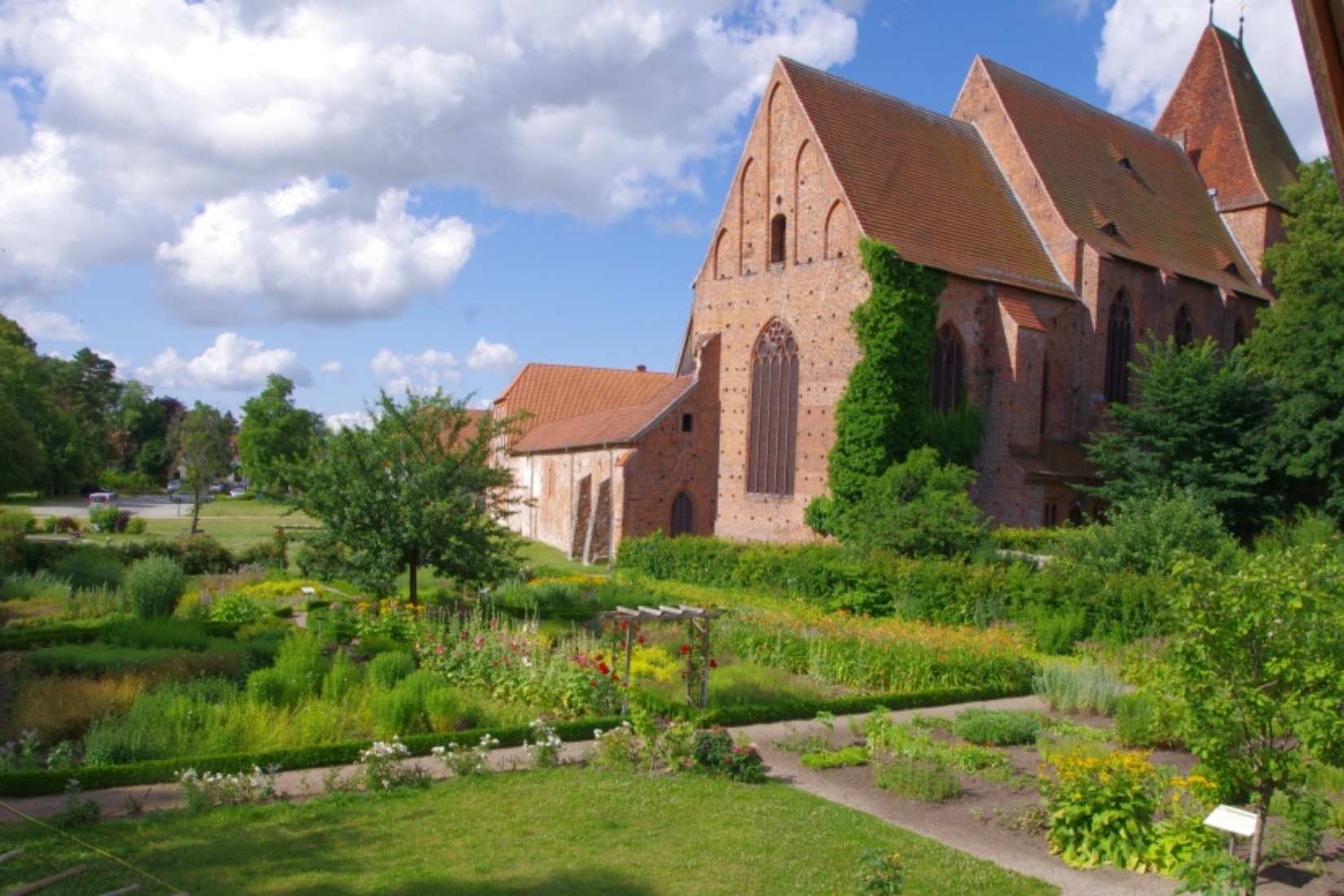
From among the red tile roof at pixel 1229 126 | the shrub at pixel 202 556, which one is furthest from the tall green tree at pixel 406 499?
the red tile roof at pixel 1229 126

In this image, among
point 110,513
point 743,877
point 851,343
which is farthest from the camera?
point 110,513

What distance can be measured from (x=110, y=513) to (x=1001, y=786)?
37.9 m

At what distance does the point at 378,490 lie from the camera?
1717cm

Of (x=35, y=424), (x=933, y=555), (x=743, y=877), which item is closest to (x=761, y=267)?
(x=933, y=555)

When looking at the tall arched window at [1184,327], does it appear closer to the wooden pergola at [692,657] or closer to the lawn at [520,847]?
the wooden pergola at [692,657]

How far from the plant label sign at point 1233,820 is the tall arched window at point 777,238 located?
2535 centimetres

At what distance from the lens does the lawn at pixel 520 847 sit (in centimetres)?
662

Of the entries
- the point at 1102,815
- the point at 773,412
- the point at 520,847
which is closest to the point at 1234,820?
Answer: the point at 1102,815

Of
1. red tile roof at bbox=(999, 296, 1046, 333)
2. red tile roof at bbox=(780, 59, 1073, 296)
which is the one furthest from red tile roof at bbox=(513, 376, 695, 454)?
red tile roof at bbox=(999, 296, 1046, 333)

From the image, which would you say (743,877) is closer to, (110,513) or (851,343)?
(851,343)

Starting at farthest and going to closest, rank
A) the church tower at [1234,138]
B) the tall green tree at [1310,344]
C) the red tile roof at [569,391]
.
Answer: the red tile roof at [569,391] < the church tower at [1234,138] < the tall green tree at [1310,344]

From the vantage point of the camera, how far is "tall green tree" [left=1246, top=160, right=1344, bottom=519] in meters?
26.0

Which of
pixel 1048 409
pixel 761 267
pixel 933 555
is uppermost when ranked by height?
pixel 761 267

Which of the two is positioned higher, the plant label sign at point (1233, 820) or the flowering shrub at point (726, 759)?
the plant label sign at point (1233, 820)
